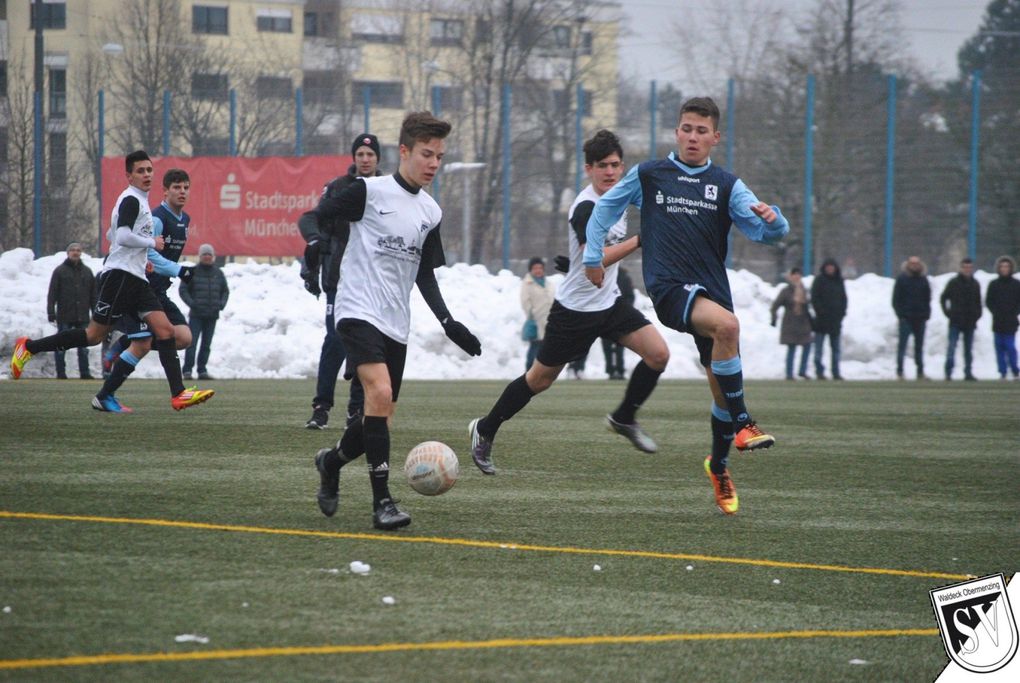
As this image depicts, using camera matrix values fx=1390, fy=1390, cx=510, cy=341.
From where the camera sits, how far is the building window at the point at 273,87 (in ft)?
94.3

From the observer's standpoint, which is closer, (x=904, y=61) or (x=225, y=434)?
(x=225, y=434)

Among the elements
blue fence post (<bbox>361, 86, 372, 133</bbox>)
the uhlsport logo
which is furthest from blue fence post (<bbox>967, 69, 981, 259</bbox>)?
the uhlsport logo

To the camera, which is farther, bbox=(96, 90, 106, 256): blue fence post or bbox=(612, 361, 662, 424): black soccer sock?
bbox=(96, 90, 106, 256): blue fence post

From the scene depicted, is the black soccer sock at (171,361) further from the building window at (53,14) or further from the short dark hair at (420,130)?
the building window at (53,14)

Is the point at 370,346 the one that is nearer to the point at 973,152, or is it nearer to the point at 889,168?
the point at 889,168

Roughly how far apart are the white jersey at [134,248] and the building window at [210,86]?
16.9 m

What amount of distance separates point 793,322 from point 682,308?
17121mm

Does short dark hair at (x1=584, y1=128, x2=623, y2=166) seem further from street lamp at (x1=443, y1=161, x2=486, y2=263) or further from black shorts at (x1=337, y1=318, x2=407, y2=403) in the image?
street lamp at (x1=443, y1=161, x2=486, y2=263)

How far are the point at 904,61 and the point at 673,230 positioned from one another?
30503 millimetres

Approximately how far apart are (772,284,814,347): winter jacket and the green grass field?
1301 centimetres

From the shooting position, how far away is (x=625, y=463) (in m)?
9.81

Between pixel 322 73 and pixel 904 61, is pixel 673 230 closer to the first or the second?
pixel 322 73

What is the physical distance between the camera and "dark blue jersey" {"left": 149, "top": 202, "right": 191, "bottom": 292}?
12.3 meters

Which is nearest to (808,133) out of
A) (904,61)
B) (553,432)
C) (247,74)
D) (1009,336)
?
(1009,336)
